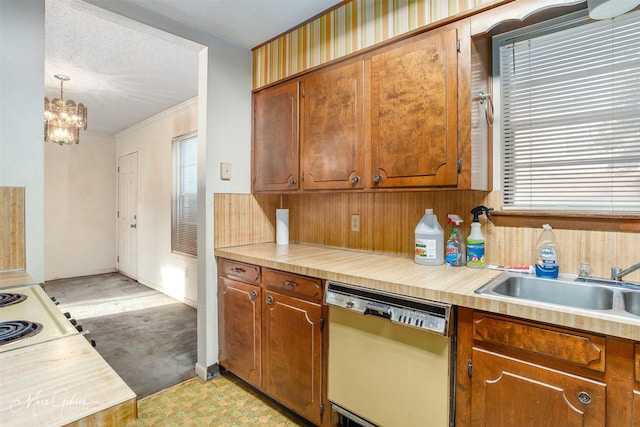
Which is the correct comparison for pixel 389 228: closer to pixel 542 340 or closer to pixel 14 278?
pixel 542 340

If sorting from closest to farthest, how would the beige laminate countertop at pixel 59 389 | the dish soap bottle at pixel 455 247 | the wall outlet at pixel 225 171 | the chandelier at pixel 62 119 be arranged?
the beige laminate countertop at pixel 59 389, the dish soap bottle at pixel 455 247, the wall outlet at pixel 225 171, the chandelier at pixel 62 119

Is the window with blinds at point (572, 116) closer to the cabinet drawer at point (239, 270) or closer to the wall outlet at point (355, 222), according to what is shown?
the wall outlet at point (355, 222)

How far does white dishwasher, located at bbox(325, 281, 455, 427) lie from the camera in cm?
125

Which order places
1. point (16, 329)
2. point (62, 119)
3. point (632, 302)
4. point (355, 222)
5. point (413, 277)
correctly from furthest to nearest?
point (62, 119) → point (355, 222) → point (413, 277) → point (632, 302) → point (16, 329)

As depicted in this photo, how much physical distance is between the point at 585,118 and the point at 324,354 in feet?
5.36

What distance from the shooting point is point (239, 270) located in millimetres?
2125

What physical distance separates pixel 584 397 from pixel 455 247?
2.56 feet

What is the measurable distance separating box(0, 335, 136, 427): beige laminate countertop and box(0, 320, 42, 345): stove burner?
10 cm

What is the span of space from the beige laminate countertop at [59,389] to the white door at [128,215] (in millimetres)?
4920

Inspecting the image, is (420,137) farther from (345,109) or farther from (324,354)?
(324,354)

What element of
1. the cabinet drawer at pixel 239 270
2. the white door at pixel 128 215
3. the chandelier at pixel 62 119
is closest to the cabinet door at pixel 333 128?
the cabinet drawer at pixel 239 270

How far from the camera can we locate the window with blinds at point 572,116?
1359 millimetres

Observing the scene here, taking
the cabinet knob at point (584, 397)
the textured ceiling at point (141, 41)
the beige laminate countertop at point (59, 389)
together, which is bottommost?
the cabinet knob at point (584, 397)

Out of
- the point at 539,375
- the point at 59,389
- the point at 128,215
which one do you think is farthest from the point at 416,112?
the point at 128,215
